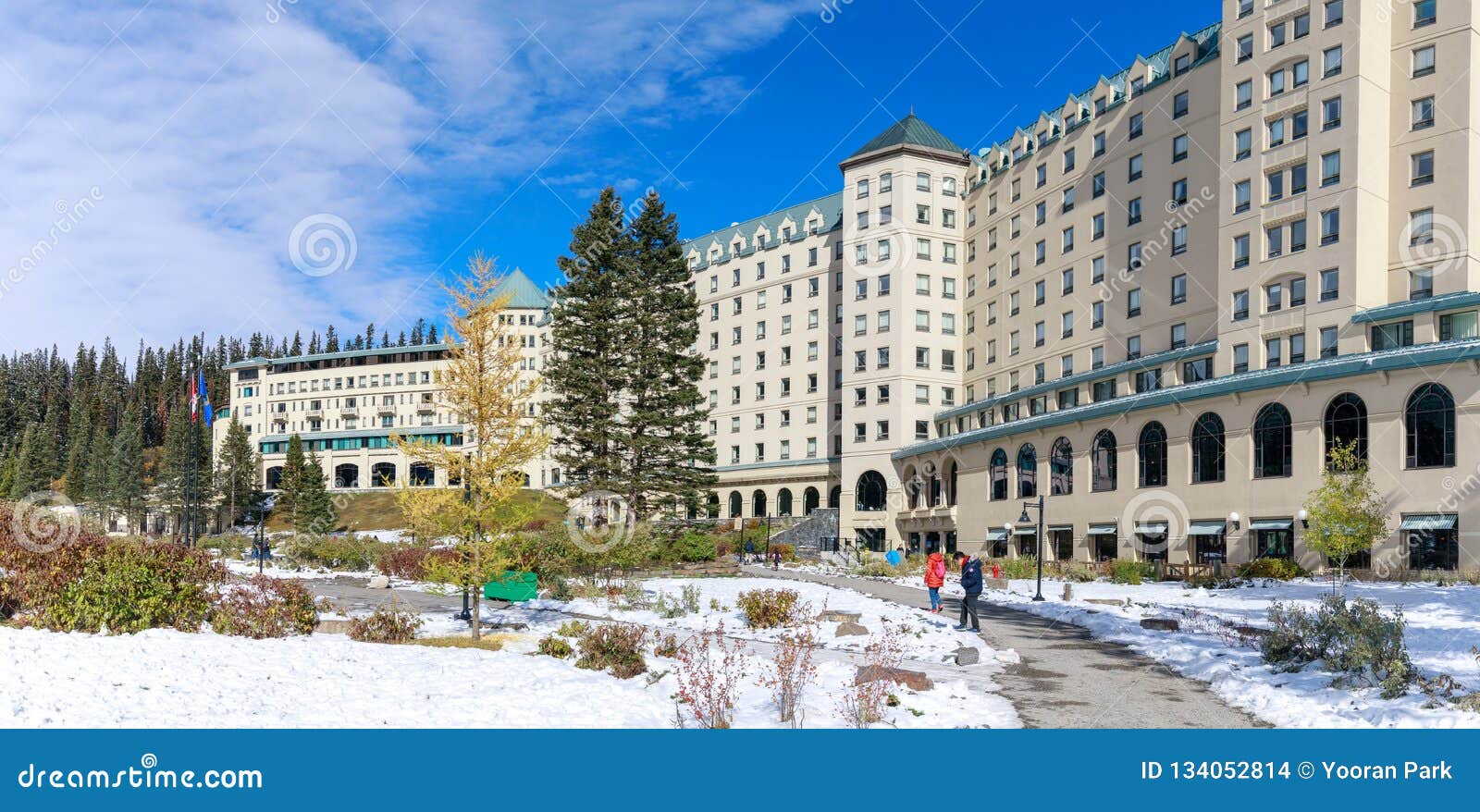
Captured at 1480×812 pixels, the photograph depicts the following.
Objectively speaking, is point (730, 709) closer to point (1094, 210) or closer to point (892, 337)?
point (1094, 210)

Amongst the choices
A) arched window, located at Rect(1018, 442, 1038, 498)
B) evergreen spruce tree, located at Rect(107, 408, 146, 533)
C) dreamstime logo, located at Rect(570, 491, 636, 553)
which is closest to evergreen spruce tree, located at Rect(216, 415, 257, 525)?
evergreen spruce tree, located at Rect(107, 408, 146, 533)

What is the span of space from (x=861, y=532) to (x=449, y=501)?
56986 millimetres

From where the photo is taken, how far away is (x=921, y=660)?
1858 centimetres

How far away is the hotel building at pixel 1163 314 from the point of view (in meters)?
42.2

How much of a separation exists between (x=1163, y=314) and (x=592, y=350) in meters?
29.9

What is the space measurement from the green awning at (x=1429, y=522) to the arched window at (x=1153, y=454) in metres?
11.6

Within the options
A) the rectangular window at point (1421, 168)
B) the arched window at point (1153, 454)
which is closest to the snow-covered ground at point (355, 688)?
the arched window at point (1153, 454)

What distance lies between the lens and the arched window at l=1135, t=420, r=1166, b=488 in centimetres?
4988

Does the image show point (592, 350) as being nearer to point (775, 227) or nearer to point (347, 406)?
point (775, 227)

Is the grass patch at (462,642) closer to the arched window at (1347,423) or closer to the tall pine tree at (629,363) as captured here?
the tall pine tree at (629,363)

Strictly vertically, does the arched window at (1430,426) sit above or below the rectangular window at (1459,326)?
below

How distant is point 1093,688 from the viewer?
15812mm

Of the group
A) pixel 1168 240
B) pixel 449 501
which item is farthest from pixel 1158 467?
pixel 449 501

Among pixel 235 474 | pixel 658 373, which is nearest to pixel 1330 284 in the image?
pixel 658 373
